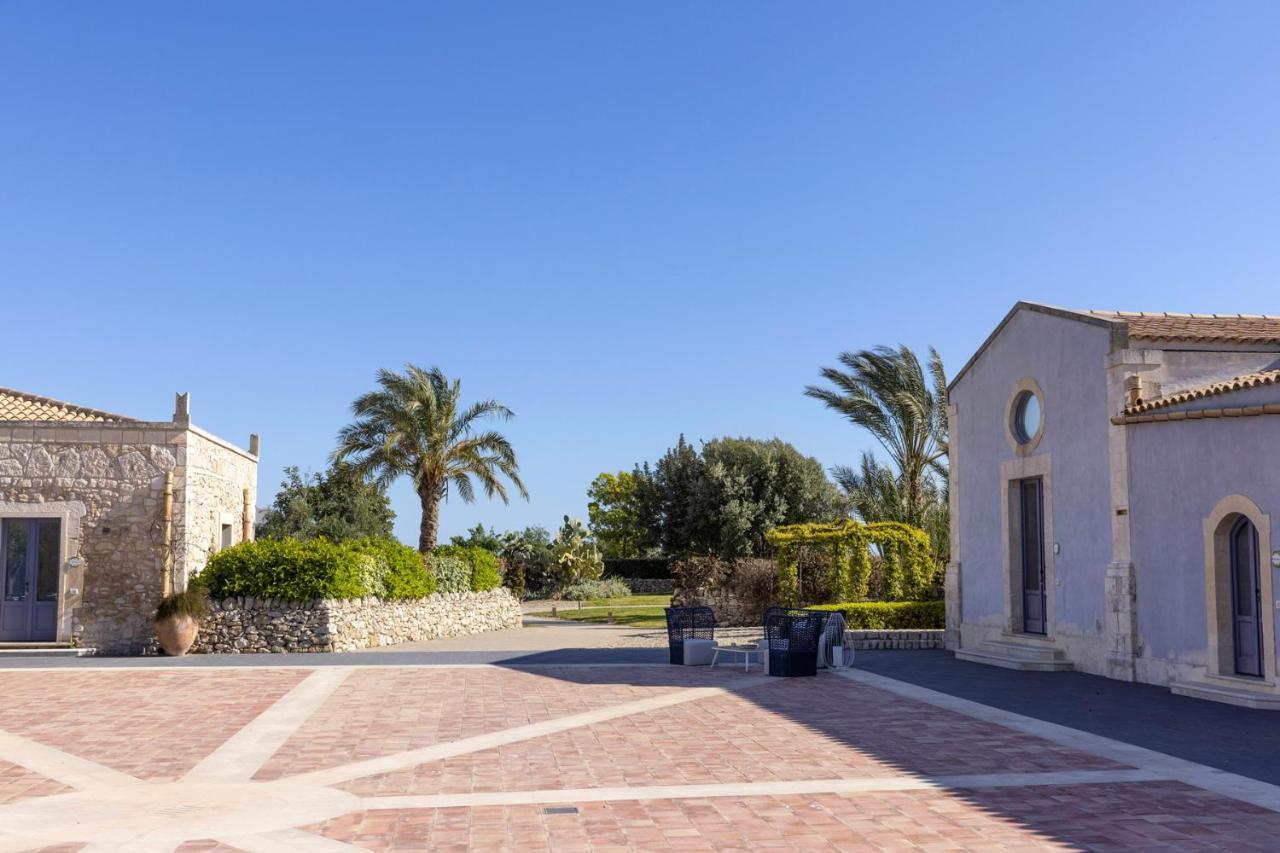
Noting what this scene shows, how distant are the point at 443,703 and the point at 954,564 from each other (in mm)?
11353

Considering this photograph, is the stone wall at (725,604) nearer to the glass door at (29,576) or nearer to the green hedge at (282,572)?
the green hedge at (282,572)

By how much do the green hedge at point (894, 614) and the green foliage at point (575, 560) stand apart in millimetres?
21159

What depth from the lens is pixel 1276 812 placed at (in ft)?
25.3

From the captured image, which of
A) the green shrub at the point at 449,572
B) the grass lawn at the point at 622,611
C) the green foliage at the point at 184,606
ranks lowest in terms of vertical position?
the grass lawn at the point at 622,611

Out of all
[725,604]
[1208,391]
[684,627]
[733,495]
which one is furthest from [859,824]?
[733,495]

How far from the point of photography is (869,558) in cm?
2469

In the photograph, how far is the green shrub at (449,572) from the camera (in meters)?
25.8

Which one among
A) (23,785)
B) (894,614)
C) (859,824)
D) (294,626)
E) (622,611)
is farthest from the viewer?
(622,611)

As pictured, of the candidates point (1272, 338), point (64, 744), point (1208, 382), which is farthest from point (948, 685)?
point (64, 744)

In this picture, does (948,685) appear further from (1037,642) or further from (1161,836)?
(1161,836)

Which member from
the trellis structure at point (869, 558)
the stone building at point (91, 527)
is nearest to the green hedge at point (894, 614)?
the trellis structure at point (869, 558)

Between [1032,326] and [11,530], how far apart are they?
19.0 metres

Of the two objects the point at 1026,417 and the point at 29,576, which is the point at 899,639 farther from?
the point at 29,576

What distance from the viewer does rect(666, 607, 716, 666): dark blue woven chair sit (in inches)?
703
